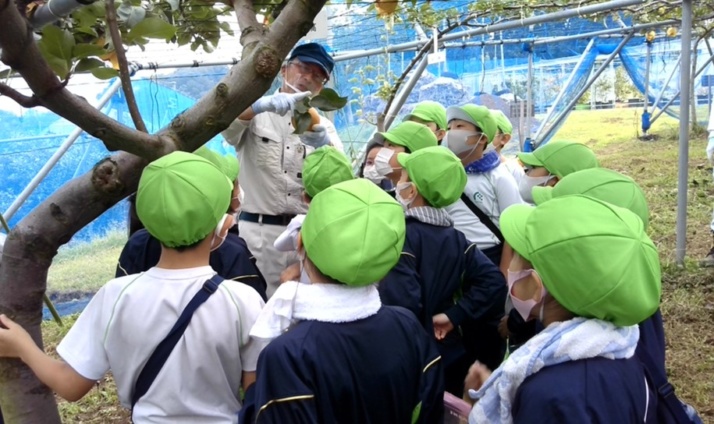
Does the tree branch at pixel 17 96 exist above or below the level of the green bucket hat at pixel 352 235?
above

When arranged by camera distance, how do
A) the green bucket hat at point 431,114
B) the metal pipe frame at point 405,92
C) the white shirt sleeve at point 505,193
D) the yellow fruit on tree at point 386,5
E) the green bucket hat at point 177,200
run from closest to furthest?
1. the green bucket hat at point 177,200
2. the yellow fruit on tree at point 386,5
3. the white shirt sleeve at point 505,193
4. the green bucket hat at point 431,114
5. the metal pipe frame at point 405,92

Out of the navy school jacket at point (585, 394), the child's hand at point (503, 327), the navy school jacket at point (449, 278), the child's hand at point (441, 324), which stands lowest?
the child's hand at point (503, 327)

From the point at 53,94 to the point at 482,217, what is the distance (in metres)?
2.20

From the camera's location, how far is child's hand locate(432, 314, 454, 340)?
236 centimetres

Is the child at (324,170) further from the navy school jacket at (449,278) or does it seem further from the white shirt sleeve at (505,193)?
the white shirt sleeve at (505,193)

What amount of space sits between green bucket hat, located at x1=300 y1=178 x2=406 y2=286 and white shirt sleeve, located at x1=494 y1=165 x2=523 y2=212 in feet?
5.23

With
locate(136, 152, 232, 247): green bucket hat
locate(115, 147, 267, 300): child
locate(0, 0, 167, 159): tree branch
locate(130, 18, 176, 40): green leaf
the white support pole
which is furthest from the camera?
the white support pole

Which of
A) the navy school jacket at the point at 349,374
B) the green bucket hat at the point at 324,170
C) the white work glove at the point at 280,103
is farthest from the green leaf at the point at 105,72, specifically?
the green bucket hat at the point at 324,170

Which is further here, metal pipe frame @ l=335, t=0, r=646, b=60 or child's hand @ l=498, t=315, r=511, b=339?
metal pipe frame @ l=335, t=0, r=646, b=60

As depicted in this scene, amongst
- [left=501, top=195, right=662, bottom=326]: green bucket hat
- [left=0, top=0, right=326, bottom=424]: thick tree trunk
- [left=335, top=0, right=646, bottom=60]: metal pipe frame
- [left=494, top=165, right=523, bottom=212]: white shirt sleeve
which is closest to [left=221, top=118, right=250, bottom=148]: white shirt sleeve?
[left=494, top=165, right=523, bottom=212]: white shirt sleeve

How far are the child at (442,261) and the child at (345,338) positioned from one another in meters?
0.70

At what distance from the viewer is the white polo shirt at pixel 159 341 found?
148cm

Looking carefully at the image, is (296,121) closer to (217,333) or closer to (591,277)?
(217,333)

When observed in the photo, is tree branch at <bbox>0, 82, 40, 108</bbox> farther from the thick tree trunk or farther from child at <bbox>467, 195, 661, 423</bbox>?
child at <bbox>467, 195, 661, 423</bbox>
